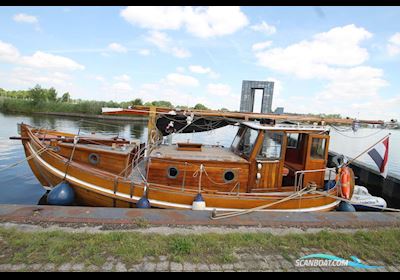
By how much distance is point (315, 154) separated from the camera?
7012 millimetres


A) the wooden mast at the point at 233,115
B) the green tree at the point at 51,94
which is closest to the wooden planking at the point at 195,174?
the wooden mast at the point at 233,115

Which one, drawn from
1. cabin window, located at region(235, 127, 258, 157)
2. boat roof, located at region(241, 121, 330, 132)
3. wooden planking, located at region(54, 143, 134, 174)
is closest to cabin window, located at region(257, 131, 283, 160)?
boat roof, located at region(241, 121, 330, 132)

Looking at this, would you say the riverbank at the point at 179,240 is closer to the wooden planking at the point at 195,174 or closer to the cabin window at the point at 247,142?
the wooden planking at the point at 195,174

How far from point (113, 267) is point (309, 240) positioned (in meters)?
2.80

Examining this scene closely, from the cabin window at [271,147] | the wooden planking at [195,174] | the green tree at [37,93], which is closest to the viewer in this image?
the wooden planking at [195,174]

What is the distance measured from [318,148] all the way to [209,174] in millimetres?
3141

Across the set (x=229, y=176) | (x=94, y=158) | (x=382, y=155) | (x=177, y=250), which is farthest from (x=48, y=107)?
(x=382, y=155)

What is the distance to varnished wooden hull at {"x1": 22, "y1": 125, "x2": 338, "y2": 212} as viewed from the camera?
632cm

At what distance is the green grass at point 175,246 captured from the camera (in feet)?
10.2

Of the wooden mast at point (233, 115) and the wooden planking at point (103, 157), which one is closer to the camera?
the wooden planking at point (103, 157)

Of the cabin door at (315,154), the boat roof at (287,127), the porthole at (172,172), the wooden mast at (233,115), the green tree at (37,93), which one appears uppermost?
the green tree at (37,93)

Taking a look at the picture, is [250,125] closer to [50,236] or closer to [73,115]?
[50,236]

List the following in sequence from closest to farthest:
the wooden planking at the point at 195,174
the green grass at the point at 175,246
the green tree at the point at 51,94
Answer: the green grass at the point at 175,246, the wooden planking at the point at 195,174, the green tree at the point at 51,94

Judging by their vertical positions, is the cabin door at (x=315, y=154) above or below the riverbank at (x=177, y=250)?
above
